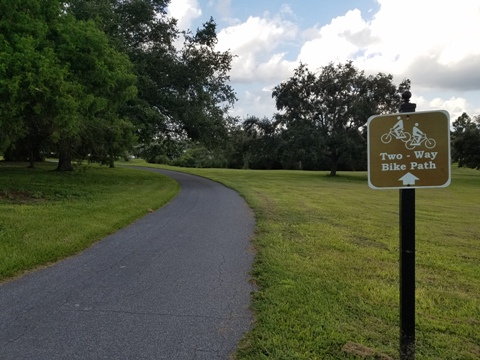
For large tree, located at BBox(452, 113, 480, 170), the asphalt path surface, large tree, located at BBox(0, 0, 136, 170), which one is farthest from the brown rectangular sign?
large tree, located at BBox(452, 113, 480, 170)

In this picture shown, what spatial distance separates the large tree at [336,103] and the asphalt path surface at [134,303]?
30.8 meters

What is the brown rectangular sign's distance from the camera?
9.34 ft

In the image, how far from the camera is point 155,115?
20.6 meters

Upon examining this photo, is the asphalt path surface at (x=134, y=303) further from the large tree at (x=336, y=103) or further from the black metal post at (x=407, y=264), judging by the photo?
the large tree at (x=336, y=103)

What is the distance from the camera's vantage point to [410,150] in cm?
289

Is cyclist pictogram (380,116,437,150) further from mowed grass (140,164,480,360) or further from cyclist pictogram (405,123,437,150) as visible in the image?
mowed grass (140,164,480,360)

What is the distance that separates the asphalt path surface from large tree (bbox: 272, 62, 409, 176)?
30.8m

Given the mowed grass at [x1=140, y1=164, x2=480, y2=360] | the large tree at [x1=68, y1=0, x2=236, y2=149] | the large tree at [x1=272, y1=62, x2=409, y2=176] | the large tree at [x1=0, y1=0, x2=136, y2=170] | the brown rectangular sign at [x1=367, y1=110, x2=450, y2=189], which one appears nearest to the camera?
the brown rectangular sign at [x1=367, y1=110, x2=450, y2=189]

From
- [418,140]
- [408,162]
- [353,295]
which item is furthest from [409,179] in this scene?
[353,295]

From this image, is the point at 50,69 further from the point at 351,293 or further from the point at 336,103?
the point at 336,103

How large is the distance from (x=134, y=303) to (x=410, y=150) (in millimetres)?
3252

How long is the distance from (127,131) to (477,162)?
3854cm

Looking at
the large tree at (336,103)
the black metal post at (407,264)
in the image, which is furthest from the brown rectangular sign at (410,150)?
the large tree at (336,103)

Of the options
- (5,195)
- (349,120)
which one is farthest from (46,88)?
(349,120)
